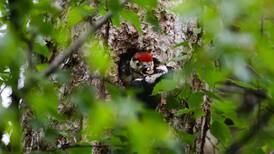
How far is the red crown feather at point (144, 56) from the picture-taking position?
8.23ft

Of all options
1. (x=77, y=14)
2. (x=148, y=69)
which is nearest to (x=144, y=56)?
(x=148, y=69)

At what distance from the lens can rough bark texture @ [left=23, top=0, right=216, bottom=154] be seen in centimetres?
204

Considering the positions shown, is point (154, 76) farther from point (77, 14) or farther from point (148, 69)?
point (77, 14)

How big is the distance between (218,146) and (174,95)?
235 millimetres

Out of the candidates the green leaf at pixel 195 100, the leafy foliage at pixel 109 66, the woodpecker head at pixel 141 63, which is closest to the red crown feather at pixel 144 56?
the woodpecker head at pixel 141 63

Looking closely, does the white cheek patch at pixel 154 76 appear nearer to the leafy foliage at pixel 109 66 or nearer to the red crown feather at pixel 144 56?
the red crown feather at pixel 144 56

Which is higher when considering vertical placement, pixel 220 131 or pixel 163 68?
pixel 163 68

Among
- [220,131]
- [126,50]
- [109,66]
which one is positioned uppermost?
[126,50]

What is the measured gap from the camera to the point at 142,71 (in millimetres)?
2543

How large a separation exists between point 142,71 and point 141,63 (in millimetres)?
118

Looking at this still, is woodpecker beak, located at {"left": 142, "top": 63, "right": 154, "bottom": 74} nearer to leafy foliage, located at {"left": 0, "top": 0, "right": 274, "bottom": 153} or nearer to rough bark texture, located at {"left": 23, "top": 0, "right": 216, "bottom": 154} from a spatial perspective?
rough bark texture, located at {"left": 23, "top": 0, "right": 216, "bottom": 154}

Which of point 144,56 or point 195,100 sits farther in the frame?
point 144,56

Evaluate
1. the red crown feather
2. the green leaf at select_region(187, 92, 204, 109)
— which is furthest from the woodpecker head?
the green leaf at select_region(187, 92, 204, 109)

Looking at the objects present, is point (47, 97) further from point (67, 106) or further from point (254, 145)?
point (67, 106)
